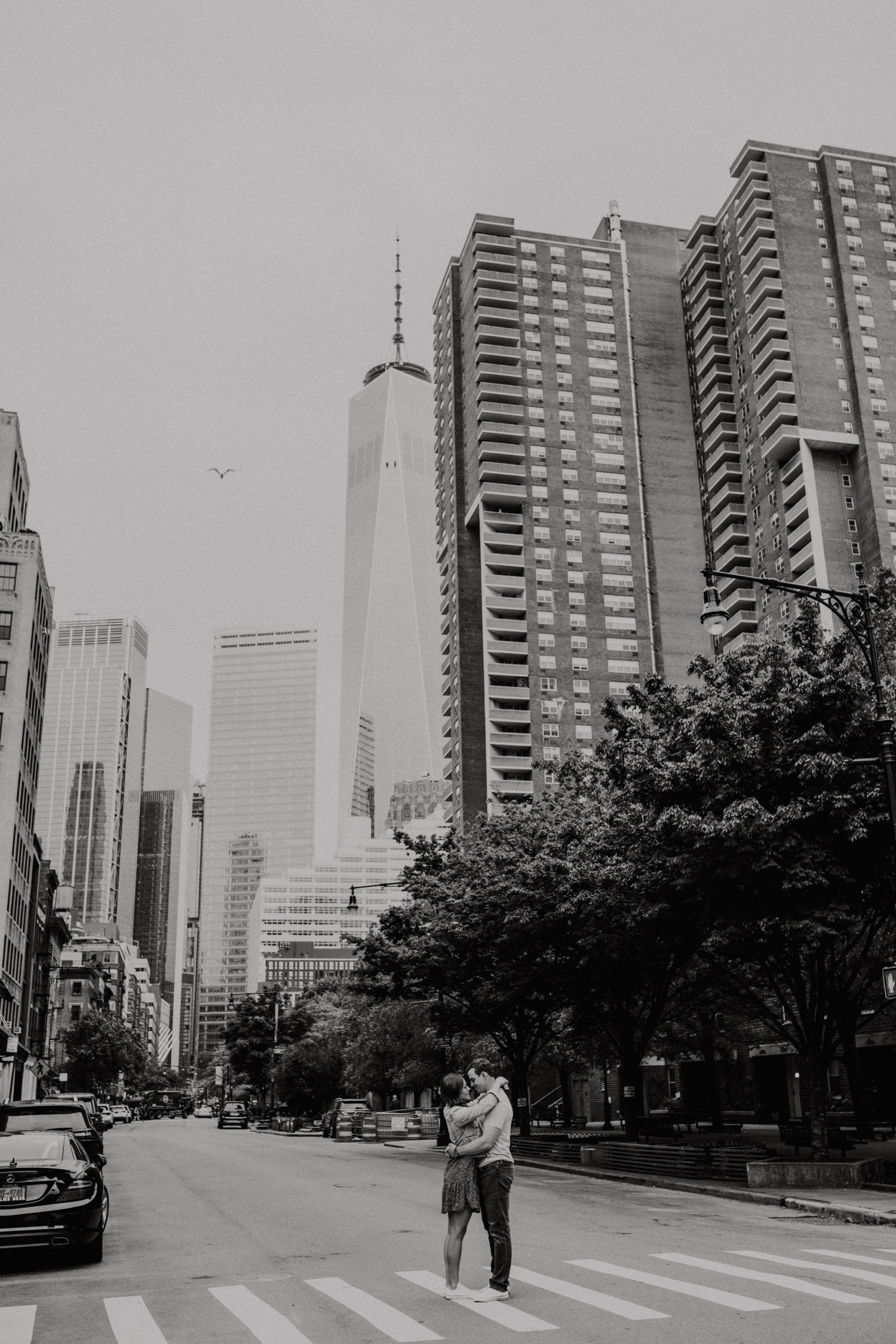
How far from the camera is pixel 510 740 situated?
112938 millimetres

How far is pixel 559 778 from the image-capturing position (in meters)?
35.6

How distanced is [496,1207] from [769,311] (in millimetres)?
110790

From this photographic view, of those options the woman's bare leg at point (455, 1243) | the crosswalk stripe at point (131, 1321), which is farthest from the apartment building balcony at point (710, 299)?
the crosswalk stripe at point (131, 1321)

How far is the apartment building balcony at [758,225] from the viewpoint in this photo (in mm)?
113062

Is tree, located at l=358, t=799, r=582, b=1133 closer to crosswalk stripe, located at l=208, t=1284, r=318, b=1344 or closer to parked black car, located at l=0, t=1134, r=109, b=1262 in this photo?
parked black car, located at l=0, t=1134, r=109, b=1262

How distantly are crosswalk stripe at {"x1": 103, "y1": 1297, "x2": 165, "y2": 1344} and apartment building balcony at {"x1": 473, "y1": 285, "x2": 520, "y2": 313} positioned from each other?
124016 millimetres

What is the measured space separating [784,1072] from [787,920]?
34962 millimetres

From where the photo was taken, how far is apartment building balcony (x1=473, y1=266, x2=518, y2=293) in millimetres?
126938

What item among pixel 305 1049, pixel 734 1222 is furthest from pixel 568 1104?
pixel 734 1222

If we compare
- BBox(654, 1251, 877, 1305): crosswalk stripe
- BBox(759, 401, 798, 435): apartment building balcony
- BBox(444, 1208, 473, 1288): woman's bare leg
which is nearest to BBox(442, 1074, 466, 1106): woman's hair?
BBox(444, 1208, 473, 1288): woman's bare leg

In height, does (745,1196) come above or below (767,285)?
below

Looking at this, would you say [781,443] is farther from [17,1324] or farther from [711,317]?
[17,1324]

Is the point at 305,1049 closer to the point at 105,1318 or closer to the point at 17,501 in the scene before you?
the point at 17,501

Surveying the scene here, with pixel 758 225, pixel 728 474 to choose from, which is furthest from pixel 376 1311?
pixel 758 225
